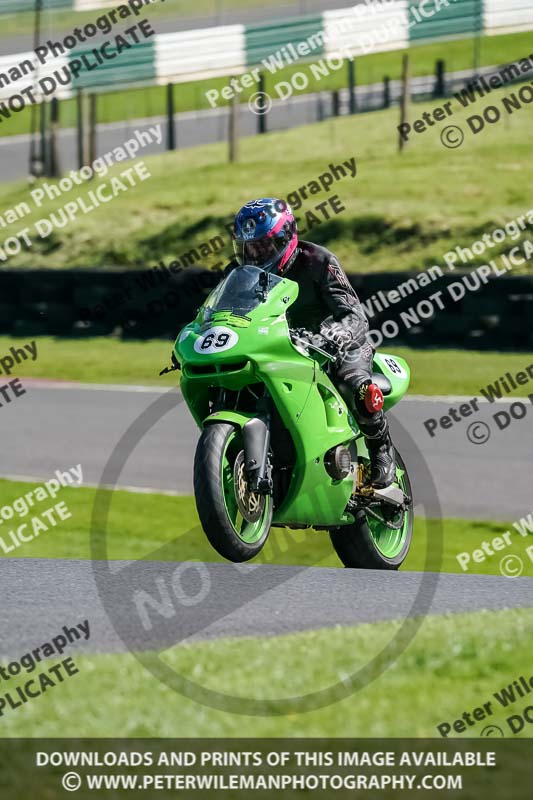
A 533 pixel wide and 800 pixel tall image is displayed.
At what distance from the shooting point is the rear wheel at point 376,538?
726 centimetres

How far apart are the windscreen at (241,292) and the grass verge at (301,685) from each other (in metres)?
1.62

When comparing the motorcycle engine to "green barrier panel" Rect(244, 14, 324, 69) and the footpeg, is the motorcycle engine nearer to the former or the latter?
the footpeg

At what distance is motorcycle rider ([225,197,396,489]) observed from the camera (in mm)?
6559

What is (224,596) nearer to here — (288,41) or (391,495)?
(391,495)

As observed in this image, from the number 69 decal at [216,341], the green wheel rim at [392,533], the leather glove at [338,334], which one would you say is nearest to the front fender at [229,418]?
A: the number 69 decal at [216,341]

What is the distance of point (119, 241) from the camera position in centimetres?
2367

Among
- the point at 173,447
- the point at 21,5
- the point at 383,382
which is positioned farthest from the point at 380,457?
the point at 21,5

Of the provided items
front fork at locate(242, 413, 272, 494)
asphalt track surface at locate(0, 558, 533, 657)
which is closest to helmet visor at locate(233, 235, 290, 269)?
front fork at locate(242, 413, 272, 494)

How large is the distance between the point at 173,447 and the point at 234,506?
7.35 meters

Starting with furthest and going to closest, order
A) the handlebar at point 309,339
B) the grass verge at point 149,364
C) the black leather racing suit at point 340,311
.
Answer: the grass verge at point 149,364
the black leather racing suit at point 340,311
the handlebar at point 309,339

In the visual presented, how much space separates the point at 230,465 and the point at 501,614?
1.40 metres

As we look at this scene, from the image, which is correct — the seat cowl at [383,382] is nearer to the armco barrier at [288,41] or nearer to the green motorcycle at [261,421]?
the green motorcycle at [261,421]

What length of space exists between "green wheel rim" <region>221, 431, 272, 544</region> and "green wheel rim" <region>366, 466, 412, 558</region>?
1.10 metres

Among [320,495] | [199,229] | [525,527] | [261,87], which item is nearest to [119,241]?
[199,229]
